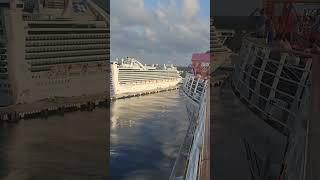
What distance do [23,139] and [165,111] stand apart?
2.01 metres

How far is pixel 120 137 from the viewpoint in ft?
20.3

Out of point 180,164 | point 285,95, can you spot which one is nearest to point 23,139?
point 180,164

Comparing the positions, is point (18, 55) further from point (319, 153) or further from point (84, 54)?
point (319, 153)

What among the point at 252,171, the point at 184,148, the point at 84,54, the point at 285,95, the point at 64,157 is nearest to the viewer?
the point at 285,95

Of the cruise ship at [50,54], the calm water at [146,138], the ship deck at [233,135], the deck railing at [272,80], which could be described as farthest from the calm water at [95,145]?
the deck railing at [272,80]

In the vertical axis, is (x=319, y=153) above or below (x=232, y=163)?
above

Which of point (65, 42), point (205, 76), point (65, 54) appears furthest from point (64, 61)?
point (205, 76)

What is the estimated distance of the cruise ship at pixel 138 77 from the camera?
22.8ft

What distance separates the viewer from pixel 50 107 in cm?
604

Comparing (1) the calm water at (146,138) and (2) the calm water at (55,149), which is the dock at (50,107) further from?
(1) the calm water at (146,138)

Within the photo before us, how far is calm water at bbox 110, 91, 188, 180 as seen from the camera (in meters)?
5.71

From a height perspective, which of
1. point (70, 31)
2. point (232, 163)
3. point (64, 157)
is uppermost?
point (70, 31)

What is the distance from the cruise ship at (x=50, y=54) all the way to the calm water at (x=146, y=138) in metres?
0.63

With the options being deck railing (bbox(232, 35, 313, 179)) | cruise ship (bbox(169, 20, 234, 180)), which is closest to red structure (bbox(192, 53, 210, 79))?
cruise ship (bbox(169, 20, 234, 180))
